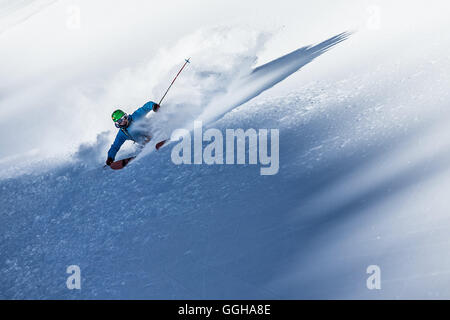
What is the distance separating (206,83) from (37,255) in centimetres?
425

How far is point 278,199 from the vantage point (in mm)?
6215

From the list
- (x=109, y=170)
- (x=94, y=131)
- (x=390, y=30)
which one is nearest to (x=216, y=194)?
(x=109, y=170)

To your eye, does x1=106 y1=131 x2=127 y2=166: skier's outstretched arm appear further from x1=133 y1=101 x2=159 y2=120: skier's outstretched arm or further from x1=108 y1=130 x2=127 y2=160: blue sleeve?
x1=133 y1=101 x2=159 y2=120: skier's outstretched arm

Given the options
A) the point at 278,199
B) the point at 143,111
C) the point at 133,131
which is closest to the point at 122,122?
the point at 133,131

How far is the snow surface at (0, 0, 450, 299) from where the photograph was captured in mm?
5488

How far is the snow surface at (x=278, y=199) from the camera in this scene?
549 cm

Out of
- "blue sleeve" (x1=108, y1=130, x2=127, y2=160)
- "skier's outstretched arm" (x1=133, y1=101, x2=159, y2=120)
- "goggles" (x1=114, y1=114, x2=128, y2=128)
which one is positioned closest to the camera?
"goggles" (x1=114, y1=114, x2=128, y2=128)

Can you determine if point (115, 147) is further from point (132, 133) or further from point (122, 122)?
point (122, 122)

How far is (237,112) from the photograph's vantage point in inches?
320

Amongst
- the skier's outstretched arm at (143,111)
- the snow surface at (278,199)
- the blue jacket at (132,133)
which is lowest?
the snow surface at (278,199)

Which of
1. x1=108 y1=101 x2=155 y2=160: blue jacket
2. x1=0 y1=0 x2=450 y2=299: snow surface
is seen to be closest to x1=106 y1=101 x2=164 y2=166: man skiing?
x1=108 y1=101 x2=155 y2=160: blue jacket

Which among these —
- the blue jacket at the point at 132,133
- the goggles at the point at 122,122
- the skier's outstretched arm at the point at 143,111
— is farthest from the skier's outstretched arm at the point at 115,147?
the skier's outstretched arm at the point at 143,111

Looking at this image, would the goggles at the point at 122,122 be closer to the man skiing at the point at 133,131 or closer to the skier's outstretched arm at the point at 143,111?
the man skiing at the point at 133,131

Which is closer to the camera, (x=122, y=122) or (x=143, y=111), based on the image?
(x=122, y=122)
